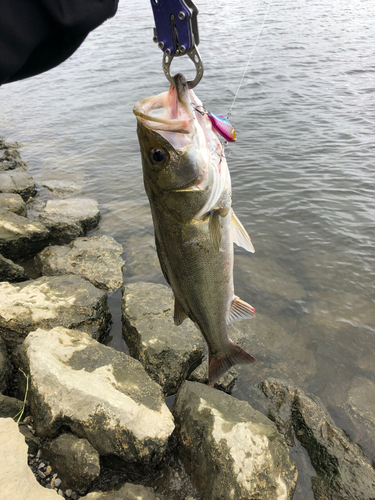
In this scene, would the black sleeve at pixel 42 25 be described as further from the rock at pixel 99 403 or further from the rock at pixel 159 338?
the rock at pixel 159 338

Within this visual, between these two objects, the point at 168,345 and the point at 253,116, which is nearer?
the point at 168,345

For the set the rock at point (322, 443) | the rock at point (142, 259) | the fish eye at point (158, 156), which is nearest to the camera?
the fish eye at point (158, 156)

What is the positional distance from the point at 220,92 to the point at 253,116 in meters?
3.27

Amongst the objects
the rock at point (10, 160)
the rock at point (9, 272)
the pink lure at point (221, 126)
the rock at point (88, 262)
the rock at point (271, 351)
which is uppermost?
→ the pink lure at point (221, 126)

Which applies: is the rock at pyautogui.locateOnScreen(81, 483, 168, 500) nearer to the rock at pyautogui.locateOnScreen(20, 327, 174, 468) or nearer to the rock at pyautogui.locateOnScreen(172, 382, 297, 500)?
the rock at pyautogui.locateOnScreen(20, 327, 174, 468)

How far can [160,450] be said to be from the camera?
3.56m

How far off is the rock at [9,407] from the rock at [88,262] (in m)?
2.88

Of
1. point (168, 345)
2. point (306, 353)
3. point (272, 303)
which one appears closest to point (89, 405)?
point (168, 345)

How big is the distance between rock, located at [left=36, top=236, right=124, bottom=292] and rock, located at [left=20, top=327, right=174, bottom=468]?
2591 mm

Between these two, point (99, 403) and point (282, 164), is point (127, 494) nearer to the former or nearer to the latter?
point (99, 403)

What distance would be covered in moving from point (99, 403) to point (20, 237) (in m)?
4.51

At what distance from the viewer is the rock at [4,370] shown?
165 inches

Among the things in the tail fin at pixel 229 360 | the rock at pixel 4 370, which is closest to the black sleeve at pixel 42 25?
the tail fin at pixel 229 360

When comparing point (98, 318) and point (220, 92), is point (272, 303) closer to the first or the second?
point (98, 318)
